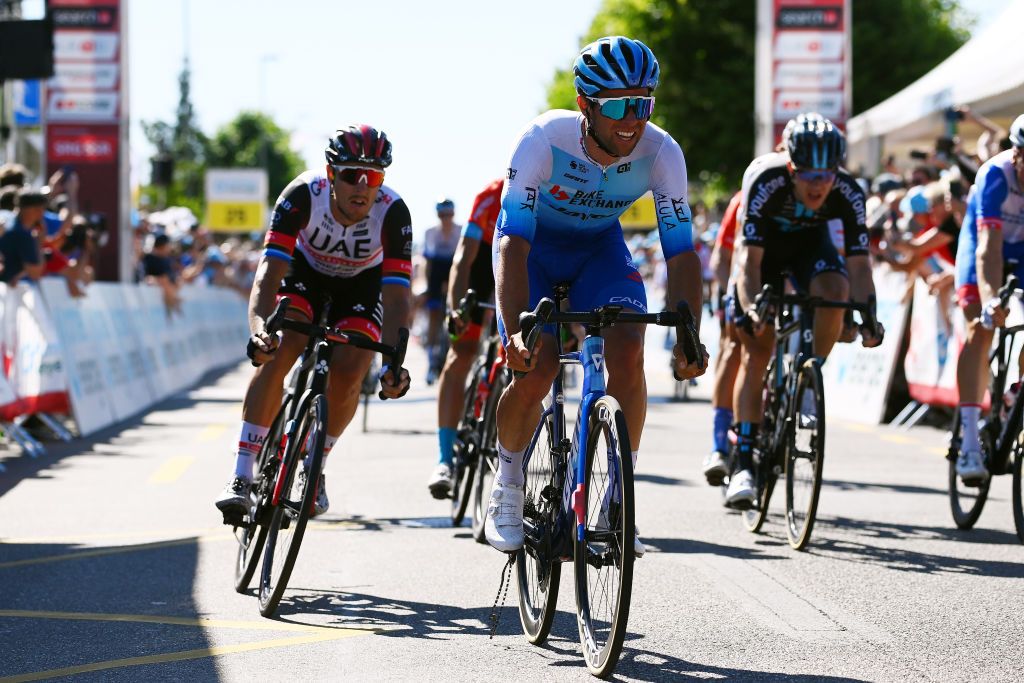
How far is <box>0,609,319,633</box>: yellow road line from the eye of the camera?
20.6 feet

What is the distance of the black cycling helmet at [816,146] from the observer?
813cm

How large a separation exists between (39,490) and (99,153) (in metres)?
17.3

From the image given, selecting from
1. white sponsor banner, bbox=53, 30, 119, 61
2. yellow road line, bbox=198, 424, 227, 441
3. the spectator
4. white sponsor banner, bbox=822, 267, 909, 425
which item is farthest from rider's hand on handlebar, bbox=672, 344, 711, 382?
white sponsor banner, bbox=53, 30, 119, 61

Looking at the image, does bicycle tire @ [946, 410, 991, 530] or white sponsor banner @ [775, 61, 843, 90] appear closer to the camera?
bicycle tire @ [946, 410, 991, 530]

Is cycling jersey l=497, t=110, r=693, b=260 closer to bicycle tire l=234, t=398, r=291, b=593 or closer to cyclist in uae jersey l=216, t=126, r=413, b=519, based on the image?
cyclist in uae jersey l=216, t=126, r=413, b=519

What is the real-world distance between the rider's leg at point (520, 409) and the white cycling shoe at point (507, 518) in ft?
0.14

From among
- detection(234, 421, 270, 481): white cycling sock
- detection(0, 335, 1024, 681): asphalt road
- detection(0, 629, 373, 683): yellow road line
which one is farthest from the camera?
detection(234, 421, 270, 481): white cycling sock

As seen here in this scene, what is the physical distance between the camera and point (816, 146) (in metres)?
8.13

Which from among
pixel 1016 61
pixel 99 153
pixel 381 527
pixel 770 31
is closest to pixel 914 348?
pixel 1016 61

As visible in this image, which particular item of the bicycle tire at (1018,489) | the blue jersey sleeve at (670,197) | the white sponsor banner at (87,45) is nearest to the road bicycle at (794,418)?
the bicycle tire at (1018,489)

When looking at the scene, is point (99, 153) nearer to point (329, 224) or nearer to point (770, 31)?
point (770, 31)

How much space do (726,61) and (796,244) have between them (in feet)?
147

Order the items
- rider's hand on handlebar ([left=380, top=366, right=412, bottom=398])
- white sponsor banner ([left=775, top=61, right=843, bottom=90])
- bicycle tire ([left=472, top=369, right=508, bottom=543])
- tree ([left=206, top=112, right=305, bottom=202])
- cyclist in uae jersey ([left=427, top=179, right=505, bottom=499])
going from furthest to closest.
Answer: tree ([left=206, top=112, right=305, bottom=202]) < white sponsor banner ([left=775, top=61, right=843, bottom=90]) < cyclist in uae jersey ([left=427, top=179, right=505, bottom=499]) < bicycle tire ([left=472, top=369, right=508, bottom=543]) < rider's hand on handlebar ([left=380, top=366, right=412, bottom=398])

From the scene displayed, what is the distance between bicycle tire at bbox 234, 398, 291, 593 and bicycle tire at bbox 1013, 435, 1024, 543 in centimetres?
347
